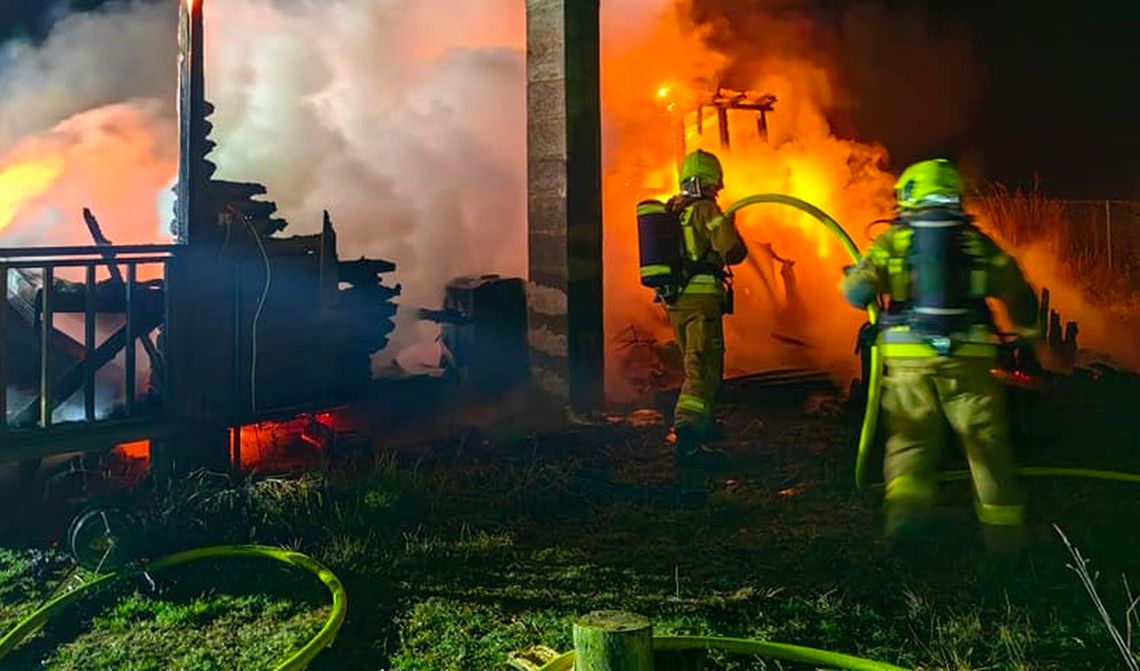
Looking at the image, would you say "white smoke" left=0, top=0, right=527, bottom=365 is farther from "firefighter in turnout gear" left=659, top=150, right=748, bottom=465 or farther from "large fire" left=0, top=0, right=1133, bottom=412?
"firefighter in turnout gear" left=659, top=150, right=748, bottom=465

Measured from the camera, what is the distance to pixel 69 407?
787cm

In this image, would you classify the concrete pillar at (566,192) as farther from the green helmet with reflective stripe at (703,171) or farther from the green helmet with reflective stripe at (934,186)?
the green helmet with reflective stripe at (934,186)

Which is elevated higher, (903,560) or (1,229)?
(1,229)

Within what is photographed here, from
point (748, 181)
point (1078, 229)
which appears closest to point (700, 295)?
point (748, 181)

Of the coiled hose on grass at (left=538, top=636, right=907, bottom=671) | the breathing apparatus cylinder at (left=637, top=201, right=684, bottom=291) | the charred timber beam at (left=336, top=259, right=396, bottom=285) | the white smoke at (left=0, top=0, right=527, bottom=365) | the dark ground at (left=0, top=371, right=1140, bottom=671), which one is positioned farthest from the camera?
the white smoke at (left=0, top=0, right=527, bottom=365)

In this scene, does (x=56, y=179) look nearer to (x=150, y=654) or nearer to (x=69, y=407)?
(x=69, y=407)

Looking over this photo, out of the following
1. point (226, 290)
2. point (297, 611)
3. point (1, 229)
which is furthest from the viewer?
point (1, 229)

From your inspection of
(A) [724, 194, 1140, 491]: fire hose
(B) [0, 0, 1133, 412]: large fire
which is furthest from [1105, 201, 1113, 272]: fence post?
(A) [724, 194, 1140, 491]: fire hose

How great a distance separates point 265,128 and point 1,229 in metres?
3.25

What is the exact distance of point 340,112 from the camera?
12500 mm

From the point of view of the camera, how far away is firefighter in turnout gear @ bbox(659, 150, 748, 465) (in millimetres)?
6770

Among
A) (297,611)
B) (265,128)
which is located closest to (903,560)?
(297,611)

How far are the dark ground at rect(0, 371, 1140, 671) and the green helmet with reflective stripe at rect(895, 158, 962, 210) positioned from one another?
183cm

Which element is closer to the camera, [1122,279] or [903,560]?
[903,560]
